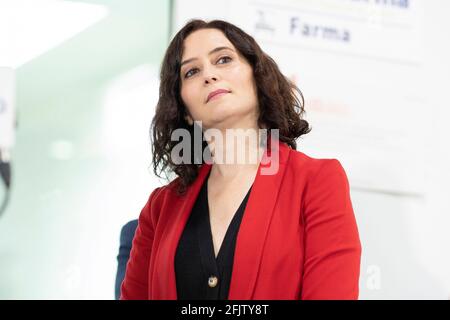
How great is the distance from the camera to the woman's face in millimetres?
1694

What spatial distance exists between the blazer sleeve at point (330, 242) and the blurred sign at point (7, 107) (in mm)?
1372

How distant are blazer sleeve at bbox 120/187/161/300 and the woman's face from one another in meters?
0.30

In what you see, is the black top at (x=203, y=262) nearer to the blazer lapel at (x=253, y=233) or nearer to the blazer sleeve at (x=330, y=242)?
the blazer lapel at (x=253, y=233)

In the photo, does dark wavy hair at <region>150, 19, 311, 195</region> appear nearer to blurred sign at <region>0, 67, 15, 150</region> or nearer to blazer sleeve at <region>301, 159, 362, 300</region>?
blazer sleeve at <region>301, 159, 362, 300</region>

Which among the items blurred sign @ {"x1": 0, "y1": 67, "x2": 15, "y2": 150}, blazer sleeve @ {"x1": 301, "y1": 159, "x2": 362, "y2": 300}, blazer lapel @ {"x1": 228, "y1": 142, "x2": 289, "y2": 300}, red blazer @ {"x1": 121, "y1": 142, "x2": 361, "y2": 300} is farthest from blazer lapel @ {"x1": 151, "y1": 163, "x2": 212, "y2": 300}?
blurred sign @ {"x1": 0, "y1": 67, "x2": 15, "y2": 150}

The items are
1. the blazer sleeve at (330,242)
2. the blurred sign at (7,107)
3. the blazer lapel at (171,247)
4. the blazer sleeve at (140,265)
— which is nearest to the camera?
the blazer sleeve at (330,242)

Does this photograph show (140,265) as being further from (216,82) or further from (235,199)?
(216,82)

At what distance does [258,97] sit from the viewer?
5.82ft

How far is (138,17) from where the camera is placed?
2.66 metres

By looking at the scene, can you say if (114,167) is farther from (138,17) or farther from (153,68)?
(138,17)

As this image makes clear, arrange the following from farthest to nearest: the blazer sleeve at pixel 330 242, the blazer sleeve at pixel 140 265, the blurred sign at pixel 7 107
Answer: the blurred sign at pixel 7 107 < the blazer sleeve at pixel 140 265 < the blazer sleeve at pixel 330 242

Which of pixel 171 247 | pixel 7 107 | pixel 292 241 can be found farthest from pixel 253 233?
pixel 7 107

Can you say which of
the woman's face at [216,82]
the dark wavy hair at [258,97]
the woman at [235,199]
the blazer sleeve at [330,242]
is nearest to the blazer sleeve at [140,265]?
the woman at [235,199]

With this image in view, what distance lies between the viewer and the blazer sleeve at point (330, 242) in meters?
1.40
